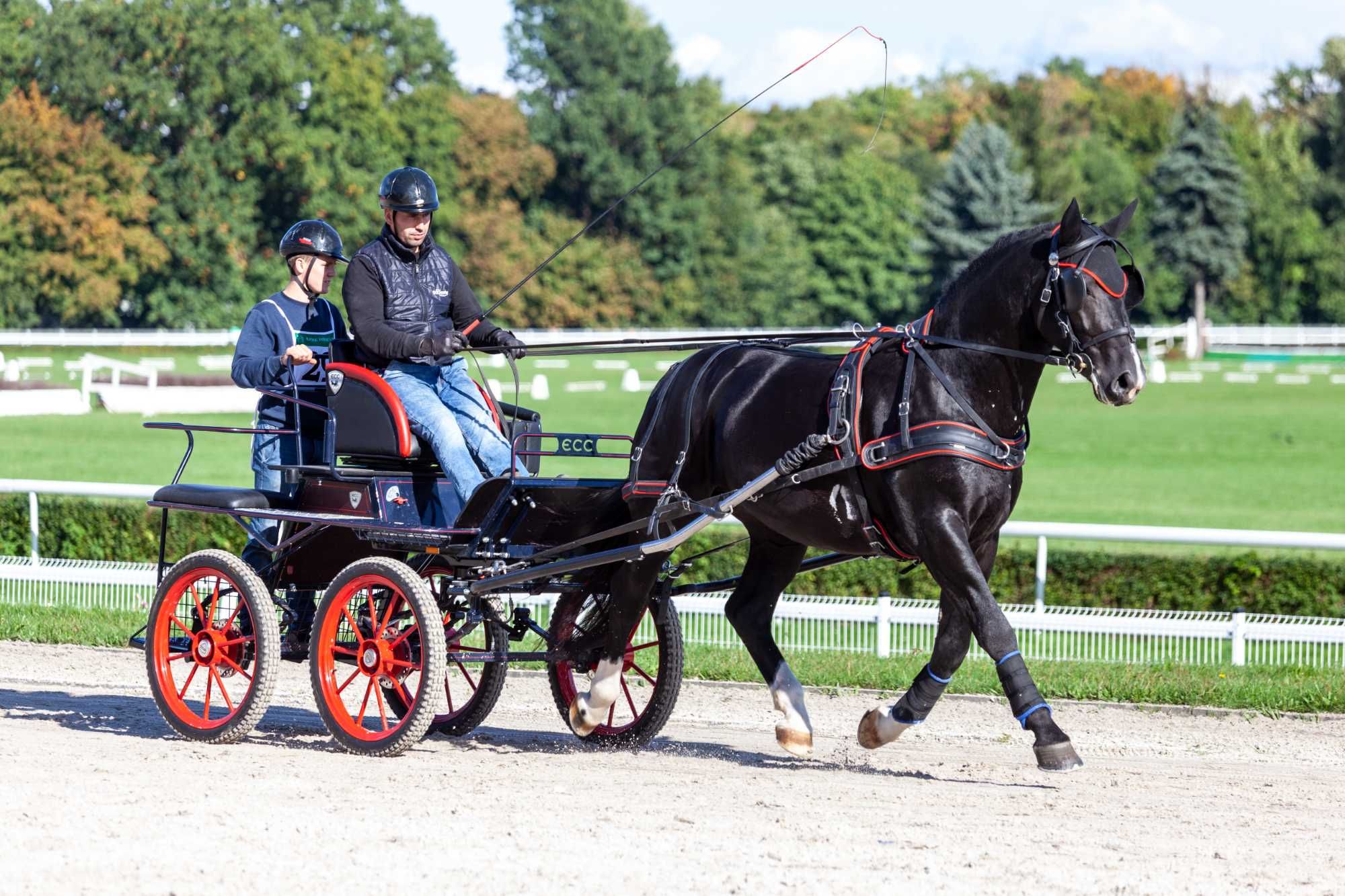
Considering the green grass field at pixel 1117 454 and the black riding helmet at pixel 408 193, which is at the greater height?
the black riding helmet at pixel 408 193

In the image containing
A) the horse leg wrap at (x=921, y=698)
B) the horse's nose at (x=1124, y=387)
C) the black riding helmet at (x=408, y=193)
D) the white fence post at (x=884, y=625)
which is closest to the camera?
the horse's nose at (x=1124, y=387)

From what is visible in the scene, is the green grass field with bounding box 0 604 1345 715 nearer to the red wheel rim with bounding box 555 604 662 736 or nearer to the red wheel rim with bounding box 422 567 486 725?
the red wheel rim with bounding box 422 567 486 725

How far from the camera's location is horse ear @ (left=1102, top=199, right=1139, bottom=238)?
5.43 metres

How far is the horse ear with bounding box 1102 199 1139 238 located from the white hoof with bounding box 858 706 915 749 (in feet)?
6.06

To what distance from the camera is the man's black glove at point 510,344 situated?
644cm

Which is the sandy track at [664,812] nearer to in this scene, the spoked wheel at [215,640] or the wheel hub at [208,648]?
the spoked wheel at [215,640]

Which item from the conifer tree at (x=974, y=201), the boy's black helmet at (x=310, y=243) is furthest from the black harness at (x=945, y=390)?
the conifer tree at (x=974, y=201)

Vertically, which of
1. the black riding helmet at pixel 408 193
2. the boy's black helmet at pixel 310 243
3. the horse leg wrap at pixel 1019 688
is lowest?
the horse leg wrap at pixel 1019 688

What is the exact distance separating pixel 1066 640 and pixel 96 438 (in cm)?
1786

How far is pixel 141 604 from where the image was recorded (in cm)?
1116

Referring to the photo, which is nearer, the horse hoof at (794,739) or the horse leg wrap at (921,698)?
the horse leg wrap at (921,698)

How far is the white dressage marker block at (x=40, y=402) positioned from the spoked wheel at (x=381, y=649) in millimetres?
21980

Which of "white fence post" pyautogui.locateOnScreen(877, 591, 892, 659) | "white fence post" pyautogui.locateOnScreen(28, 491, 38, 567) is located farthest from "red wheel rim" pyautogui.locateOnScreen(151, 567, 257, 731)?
"white fence post" pyautogui.locateOnScreen(28, 491, 38, 567)

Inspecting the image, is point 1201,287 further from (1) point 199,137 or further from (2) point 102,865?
(2) point 102,865
